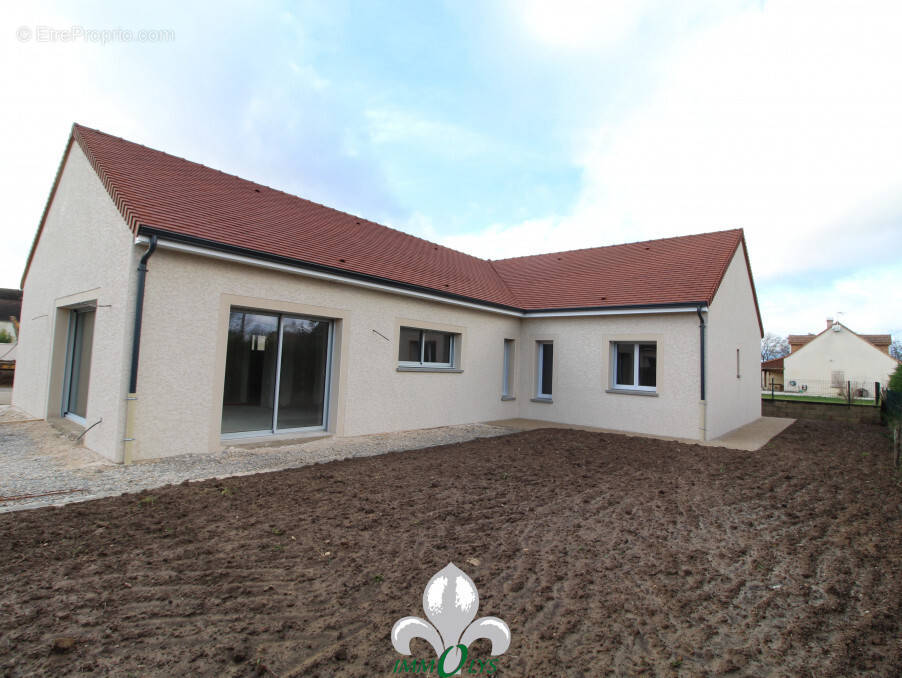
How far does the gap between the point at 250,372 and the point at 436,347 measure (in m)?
4.77

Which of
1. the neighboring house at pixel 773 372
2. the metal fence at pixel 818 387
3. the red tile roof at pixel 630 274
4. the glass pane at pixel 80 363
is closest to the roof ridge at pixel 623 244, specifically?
the red tile roof at pixel 630 274

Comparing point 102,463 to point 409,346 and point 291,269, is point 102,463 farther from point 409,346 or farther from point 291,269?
point 409,346

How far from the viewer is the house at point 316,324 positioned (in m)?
6.82

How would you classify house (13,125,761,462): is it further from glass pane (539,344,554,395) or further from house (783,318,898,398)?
house (783,318,898,398)

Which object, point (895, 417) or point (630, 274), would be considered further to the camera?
point (895, 417)

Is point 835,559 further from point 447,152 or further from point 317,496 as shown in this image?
point 447,152

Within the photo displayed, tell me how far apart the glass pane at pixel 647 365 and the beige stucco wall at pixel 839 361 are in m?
41.5

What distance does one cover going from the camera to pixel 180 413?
6.85 metres

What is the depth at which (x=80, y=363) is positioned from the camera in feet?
31.2

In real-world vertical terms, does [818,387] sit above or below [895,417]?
above

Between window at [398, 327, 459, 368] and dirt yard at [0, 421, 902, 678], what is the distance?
15.1 ft

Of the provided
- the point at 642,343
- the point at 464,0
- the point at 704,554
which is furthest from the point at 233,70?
the point at 704,554
